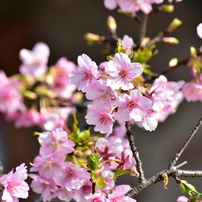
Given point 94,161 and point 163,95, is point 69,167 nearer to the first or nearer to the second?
point 94,161

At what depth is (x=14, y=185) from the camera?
0.86m

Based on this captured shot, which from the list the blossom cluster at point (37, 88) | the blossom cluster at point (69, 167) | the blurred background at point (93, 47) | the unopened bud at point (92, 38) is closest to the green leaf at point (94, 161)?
the blossom cluster at point (69, 167)

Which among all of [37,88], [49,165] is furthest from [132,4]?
[37,88]

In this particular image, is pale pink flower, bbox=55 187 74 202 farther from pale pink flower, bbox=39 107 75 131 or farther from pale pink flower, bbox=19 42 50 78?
pale pink flower, bbox=19 42 50 78

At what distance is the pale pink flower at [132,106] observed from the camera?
0.83 meters

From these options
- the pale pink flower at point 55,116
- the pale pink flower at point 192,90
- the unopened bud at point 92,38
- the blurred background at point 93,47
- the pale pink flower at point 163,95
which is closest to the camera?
the pale pink flower at point 163,95

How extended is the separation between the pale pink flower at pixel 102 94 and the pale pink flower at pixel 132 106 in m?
0.01

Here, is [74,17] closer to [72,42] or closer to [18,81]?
[72,42]

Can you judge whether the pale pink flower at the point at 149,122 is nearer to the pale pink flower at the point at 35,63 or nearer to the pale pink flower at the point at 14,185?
the pale pink flower at the point at 14,185

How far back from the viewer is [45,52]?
6.33 feet

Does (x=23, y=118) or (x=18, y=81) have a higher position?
(x=18, y=81)

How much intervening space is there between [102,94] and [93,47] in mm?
2364

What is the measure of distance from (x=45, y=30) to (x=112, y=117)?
261cm

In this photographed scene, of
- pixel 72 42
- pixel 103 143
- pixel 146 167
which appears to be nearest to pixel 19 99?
pixel 103 143
